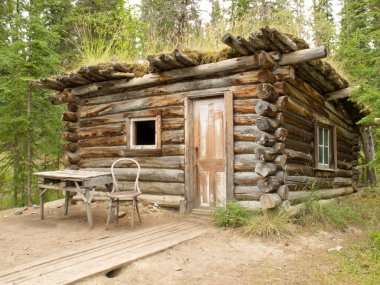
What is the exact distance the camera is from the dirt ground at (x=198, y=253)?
4.10m

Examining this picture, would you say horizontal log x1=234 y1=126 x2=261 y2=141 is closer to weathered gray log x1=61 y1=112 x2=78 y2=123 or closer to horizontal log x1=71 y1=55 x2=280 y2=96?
horizontal log x1=71 y1=55 x2=280 y2=96

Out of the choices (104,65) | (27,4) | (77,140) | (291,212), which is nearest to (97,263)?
(291,212)

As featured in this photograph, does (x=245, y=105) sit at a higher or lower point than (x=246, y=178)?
higher

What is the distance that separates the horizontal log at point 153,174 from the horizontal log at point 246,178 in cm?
126

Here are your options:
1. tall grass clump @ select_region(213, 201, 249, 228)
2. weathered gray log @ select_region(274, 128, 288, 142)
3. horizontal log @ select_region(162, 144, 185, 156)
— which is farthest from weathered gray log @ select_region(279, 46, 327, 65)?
tall grass clump @ select_region(213, 201, 249, 228)

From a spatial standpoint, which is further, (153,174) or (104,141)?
(104,141)

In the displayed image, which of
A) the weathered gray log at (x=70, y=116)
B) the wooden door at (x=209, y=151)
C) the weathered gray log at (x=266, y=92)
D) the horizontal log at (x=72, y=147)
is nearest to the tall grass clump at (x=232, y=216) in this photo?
the wooden door at (x=209, y=151)

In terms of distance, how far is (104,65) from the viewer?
312 inches

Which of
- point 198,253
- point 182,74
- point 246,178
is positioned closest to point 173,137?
point 182,74

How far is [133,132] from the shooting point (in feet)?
27.4

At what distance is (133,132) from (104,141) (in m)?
0.93

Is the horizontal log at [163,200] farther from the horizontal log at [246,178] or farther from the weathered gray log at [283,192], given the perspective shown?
the weathered gray log at [283,192]

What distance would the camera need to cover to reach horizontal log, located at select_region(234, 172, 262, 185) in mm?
6607

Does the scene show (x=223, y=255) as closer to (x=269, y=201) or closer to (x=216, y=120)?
(x=269, y=201)
